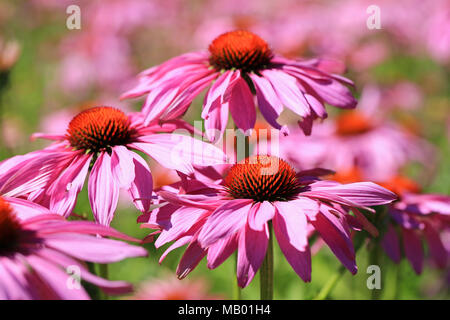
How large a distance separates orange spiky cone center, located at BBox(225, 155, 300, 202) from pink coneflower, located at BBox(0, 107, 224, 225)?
7cm

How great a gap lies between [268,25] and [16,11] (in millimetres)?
2125

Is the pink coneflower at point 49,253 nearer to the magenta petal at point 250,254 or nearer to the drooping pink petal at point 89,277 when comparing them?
the drooping pink petal at point 89,277

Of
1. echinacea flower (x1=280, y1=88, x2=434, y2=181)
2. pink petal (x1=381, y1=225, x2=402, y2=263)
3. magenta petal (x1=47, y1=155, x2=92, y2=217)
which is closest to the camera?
magenta petal (x1=47, y1=155, x2=92, y2=217)

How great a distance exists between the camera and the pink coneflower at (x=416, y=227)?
1217 mm

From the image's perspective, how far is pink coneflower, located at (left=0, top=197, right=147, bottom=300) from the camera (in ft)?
2.06

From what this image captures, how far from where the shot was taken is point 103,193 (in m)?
0.88

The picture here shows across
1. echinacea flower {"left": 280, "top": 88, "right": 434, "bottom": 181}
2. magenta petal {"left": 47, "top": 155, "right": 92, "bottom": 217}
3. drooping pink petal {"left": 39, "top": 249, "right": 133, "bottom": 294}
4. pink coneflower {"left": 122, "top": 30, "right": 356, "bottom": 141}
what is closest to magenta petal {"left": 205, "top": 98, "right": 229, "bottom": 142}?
pink coneflower {"left": 122, "top": 30, "right": 356, "bottom": 141}

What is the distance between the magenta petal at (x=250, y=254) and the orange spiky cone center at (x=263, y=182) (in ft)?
0.35

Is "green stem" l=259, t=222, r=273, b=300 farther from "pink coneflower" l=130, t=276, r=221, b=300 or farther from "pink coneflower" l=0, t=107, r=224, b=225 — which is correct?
"pink coneflower" l=130, t=276, r=221, b=300

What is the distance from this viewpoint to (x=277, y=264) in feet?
5.73

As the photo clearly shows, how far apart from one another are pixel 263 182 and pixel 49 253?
37 cm

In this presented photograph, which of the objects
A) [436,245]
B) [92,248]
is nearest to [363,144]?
[436,245]

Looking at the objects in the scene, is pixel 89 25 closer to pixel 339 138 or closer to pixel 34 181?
pixel 339 138

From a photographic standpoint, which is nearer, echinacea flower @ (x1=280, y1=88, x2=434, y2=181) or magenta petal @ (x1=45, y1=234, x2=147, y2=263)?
magenta petal @ (x1=45, y1=234, x2=147, y2=263)
